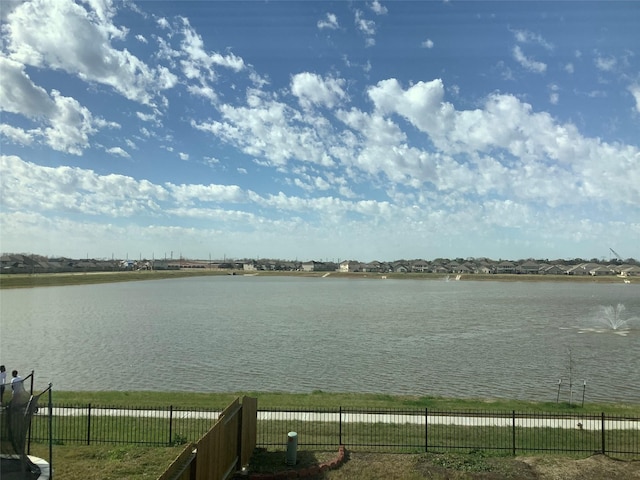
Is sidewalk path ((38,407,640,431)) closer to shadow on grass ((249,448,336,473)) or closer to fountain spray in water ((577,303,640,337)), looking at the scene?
shadow on grass ((249,448,336,473))

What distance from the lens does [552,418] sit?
19.4 metres

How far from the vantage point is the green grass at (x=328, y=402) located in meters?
22.4

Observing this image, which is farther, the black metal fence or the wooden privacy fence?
the black metal fence

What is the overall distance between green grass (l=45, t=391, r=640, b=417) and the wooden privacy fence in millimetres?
7339

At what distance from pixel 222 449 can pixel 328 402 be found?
11.9 meters

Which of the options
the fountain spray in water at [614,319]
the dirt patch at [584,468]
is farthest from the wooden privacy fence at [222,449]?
the fountain spray in water at [614,319]

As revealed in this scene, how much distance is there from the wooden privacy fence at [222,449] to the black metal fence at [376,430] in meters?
2.38

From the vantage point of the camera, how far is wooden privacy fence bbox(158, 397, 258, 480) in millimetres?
9836

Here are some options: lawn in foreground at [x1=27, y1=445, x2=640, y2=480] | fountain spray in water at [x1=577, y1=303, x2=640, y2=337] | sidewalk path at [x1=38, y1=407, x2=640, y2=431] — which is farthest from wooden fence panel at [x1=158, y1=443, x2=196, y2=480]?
fountain spray in water at [x1=577, y1=303, x2=640, y2=337]

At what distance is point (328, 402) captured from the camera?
929 inches

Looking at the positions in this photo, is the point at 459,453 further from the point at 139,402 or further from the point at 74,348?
the point at 74,348

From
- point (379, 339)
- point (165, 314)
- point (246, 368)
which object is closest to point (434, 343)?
point (379, 339)

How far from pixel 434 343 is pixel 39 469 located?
3686cm

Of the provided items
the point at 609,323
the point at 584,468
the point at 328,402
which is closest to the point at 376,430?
the point at 328,402
